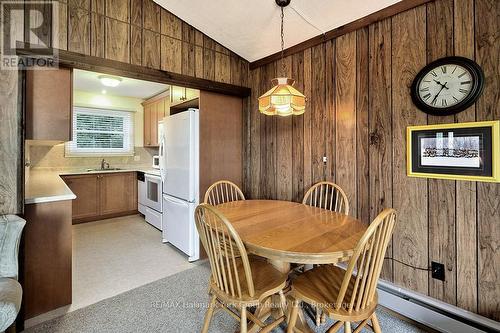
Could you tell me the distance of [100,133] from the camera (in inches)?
190

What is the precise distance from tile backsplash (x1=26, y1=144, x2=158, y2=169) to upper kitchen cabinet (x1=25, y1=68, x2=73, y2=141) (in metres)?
2.47

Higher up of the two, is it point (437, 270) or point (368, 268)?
point (368, 268)

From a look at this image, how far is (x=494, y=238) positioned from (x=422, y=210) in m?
0.41

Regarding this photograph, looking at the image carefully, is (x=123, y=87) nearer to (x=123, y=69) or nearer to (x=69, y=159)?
(x=69, y=159)

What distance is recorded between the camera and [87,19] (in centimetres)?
206

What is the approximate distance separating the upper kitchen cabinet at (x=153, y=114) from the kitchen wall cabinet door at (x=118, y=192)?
79 cm

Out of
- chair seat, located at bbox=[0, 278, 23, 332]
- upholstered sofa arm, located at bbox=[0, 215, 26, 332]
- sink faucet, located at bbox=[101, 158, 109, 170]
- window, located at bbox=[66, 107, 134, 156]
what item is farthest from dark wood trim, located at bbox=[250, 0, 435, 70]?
sink faucet, located at bbox=[101, 158, 109, 170]

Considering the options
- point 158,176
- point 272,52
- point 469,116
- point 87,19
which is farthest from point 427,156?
point 158,176

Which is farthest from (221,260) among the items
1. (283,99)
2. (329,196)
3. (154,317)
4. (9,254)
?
(329,196)

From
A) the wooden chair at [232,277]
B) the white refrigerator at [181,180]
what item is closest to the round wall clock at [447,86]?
the wooden chair at [232,277]

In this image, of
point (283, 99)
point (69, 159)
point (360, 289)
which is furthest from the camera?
point (69, 159)

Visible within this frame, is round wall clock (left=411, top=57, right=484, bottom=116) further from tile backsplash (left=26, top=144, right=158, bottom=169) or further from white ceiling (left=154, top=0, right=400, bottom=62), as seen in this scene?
tile backsplash (left=26, top=144, right=158, bottom=169)

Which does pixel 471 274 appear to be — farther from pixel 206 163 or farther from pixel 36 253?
pixel 36 253
